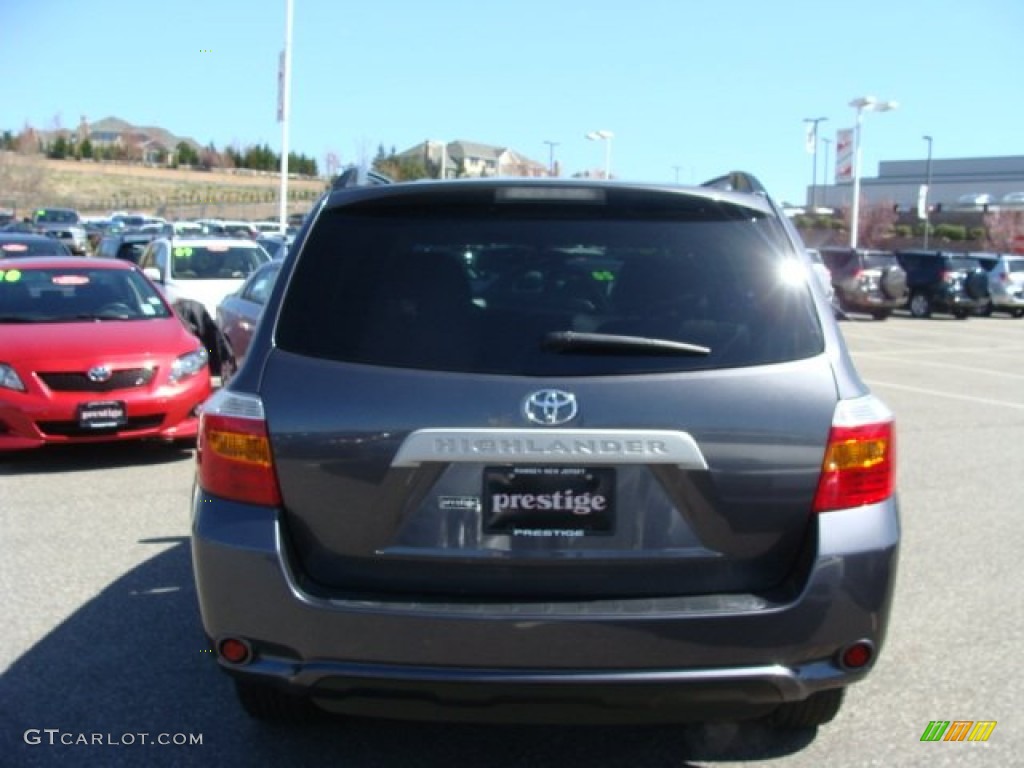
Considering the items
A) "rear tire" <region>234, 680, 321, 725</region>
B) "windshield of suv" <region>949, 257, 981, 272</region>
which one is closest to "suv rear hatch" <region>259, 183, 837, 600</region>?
"rear tire" <region>234, 680, 321, 725</region>

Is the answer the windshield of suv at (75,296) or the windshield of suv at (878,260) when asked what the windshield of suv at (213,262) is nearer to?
the windshield of suv at (75,296)

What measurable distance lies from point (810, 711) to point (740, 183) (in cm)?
179

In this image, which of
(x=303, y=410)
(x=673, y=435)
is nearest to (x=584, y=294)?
(x=673, y=435)

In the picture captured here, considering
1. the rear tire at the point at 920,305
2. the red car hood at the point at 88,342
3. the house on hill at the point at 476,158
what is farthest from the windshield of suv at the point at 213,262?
the rear tire at the point at 920,305

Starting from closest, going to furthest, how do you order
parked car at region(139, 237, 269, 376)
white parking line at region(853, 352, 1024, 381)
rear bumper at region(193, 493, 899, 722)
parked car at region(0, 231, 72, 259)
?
rear bumper at region(193, 493, 899, 722), parked car at region(139, 237, 269, 376), white parking line at region(853, 352, 1024, 381), parked car at region(0, 231, 72, 259)

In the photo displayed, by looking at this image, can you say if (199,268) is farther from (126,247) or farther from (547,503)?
(547,503)

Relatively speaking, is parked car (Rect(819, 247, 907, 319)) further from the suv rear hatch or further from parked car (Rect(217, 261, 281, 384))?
the suv rear hatch

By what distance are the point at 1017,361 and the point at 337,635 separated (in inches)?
740

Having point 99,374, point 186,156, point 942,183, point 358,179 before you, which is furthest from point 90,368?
point 186,156

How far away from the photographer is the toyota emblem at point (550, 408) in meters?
2.97

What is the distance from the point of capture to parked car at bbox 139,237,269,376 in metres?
14.9

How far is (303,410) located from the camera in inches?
121

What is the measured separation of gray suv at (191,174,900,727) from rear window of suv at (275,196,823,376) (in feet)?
0.04

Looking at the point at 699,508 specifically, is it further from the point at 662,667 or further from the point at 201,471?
the point at 201,471
